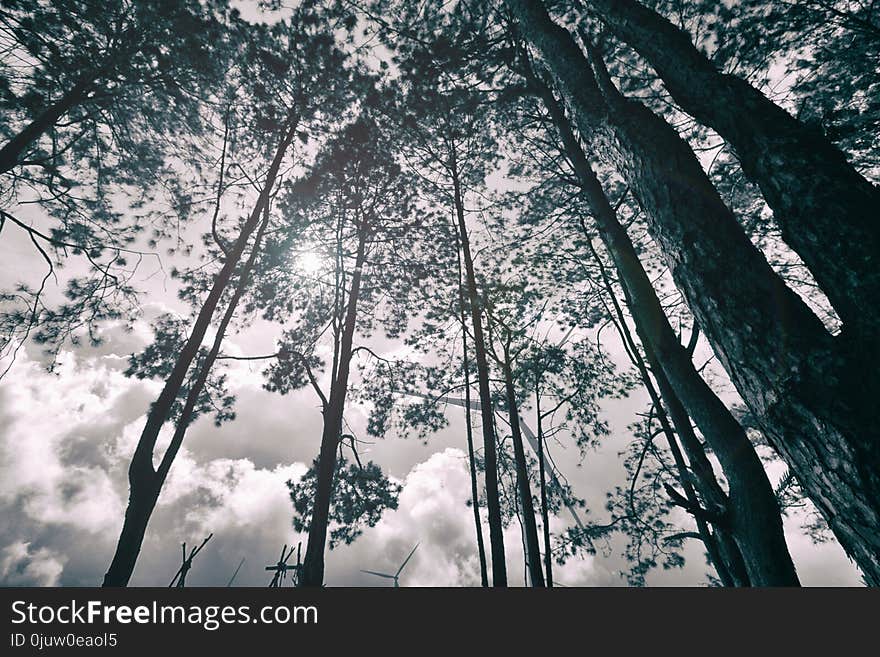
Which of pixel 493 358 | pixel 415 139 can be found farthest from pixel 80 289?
pixel 493 358

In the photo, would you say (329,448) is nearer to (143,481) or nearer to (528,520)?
(143,481)

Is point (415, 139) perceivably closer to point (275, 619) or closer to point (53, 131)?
point (53, 131)

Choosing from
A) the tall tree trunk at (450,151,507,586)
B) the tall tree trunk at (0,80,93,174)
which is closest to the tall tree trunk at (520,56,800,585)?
the tall tree trunk at (450,151,507,586)

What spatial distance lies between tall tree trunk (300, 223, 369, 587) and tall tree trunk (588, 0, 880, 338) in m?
6.72

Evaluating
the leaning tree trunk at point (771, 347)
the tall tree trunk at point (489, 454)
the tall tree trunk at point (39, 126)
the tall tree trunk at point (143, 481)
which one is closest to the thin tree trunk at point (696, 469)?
the leaning tree trunk at point (771, 347)

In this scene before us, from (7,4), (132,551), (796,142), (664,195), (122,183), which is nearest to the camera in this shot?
(796,142)

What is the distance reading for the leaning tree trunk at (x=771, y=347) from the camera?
0.87 meters

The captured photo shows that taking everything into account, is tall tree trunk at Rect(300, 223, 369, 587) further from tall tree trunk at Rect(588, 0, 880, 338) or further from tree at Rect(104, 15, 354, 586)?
tall tree trunk at Rect(588, 0, 880, 338)

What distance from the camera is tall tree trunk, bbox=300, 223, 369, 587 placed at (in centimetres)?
576

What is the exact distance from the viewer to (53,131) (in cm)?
618

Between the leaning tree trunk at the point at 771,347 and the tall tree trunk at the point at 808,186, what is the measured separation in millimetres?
105

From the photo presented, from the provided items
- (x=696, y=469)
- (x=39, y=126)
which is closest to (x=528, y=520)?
(x=696, y=469)

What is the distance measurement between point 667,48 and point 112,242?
874 centimetres

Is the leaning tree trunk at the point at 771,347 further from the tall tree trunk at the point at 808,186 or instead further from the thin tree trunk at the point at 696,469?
the thin tree trunk at the point at 696,469
